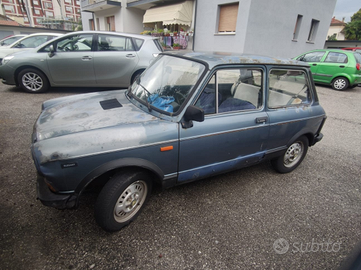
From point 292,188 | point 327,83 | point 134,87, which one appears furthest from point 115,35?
point 327,83

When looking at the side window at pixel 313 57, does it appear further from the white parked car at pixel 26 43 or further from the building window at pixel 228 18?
the white parked car at pixel 26 43

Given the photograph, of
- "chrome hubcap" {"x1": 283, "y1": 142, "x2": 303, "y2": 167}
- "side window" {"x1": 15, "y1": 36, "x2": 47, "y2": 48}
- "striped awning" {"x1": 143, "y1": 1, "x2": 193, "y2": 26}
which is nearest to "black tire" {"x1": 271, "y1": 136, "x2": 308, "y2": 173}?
"chrome hubcap" {"x1": 283, "y1": 142, "x2": 303, "y2": 167}

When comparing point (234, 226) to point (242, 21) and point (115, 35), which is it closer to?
point (115, 35)

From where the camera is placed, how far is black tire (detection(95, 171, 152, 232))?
197 cm

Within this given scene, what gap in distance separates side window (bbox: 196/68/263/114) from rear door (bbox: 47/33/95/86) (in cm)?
496

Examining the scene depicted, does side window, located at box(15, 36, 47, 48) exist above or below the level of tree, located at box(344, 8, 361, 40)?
below

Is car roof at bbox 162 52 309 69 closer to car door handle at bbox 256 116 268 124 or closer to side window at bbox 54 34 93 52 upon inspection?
car door handle at bbox 256 116 268 124

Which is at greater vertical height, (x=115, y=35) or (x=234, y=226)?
(x=115, y=35)

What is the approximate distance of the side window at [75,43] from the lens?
6.04 metres

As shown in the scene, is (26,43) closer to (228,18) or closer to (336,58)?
(228,18)

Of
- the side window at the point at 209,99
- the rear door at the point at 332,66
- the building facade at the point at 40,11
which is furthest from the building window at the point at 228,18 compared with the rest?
the building facade at the point at 40,11

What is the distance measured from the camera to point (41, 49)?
6.03m

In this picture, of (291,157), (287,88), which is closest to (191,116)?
(287,88)

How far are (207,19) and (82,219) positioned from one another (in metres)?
12.6
